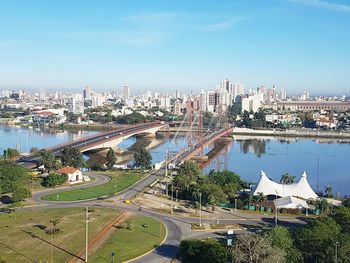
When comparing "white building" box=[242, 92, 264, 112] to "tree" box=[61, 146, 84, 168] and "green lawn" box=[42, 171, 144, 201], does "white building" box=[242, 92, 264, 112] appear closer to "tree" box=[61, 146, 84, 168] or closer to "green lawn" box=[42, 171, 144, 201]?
"tree" box=[61, 146, 84, 168]

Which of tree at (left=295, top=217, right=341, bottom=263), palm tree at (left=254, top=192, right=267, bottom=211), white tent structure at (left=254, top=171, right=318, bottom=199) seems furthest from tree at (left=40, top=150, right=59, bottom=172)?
tree at (left=295, top=217, right=341, bottom=263)

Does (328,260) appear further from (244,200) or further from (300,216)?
(244,200)

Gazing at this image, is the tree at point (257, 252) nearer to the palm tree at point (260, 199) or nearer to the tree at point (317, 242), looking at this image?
the tree at point (317, 242)

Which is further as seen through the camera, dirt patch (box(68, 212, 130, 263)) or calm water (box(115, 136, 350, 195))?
calm water (box(115, 136, 350, 195))

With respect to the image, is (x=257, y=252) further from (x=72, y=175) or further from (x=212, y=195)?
(x=72, y=175)

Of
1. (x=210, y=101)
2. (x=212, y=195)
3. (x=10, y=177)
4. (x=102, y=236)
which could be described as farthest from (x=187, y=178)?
(x=210, y=101)

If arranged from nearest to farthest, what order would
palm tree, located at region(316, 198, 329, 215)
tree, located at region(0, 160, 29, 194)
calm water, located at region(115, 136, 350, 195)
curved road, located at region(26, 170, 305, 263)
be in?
1. curved road, located at region(26, 170, 305, 263)
2. palm tree, located at region(316, 198, 329, 215)
3. tree, located at region(0, 160, 29, 194)
4. calm water, located at region(115, 136, 350, 195)

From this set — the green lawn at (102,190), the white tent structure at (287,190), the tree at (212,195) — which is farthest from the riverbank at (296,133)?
the tree at (212,195)
